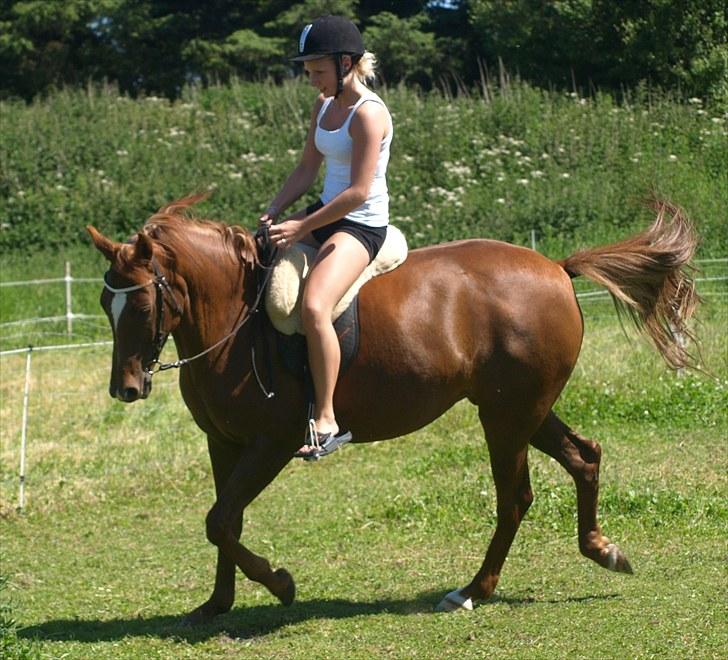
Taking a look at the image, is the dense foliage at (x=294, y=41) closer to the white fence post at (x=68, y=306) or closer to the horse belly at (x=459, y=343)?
the white fence post at (x=68, y=306)

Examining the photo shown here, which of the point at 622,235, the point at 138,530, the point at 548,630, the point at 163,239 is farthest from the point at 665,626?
the point at 622,235

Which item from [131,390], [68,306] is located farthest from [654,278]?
[68,306]

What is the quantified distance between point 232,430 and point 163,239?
3.38 feet

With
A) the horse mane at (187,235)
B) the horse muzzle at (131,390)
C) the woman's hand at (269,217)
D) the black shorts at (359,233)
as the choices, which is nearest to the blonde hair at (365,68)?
the black shorts at (359,233)

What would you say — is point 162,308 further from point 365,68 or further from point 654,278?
point 654,278

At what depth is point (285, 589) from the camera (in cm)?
655

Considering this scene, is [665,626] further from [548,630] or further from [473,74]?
[473,74]

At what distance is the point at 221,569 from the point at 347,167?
2264mm

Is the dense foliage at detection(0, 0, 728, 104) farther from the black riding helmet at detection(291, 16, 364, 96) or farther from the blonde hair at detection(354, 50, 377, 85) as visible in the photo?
the black riding helmet at detection(291, 16, 364, 96)

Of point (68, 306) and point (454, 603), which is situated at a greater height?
point (454, 603)

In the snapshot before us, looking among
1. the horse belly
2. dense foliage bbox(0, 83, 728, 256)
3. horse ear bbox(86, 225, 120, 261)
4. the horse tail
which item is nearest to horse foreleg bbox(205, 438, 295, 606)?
the horse belly

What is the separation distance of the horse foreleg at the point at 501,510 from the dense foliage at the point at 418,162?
12.8 metres

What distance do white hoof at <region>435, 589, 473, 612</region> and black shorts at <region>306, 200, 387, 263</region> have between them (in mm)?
1863

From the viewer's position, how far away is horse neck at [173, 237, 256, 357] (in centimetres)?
627
